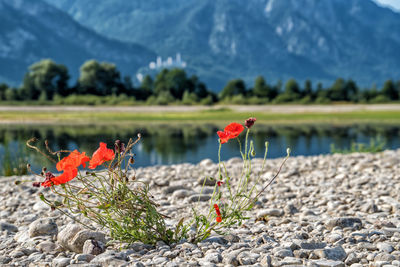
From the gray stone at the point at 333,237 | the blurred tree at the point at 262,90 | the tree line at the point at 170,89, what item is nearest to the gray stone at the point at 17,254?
the gray stone at the point at 333,237

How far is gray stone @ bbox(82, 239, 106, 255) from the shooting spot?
3.54 metres

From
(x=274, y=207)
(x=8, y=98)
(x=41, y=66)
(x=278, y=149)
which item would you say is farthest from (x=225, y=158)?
(x=41, y=66)

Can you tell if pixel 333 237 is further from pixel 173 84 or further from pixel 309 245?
pixel 173 84

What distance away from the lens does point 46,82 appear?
57.5 meters

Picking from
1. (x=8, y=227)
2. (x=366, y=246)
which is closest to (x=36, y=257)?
(x=8, y=227)

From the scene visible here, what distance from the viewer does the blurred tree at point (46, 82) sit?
57000mm

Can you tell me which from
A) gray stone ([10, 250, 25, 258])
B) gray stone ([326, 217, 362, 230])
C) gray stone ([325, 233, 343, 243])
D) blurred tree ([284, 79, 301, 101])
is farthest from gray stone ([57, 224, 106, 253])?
blurred tree ([284, 79, 301, 101])

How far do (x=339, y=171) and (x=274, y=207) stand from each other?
2.85 m

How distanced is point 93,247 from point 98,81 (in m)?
57.9

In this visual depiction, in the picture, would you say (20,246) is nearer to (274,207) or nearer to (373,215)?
(274,207)

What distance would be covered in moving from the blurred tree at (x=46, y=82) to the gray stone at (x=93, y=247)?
5610 cm

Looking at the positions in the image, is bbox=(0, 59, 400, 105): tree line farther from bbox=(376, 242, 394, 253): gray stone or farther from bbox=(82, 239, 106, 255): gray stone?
bbox=(376, 242, 394, 253): gray stone

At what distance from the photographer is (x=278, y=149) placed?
14.8m

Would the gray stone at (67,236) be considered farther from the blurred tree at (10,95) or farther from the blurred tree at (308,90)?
the blurred tree at (308,90)
